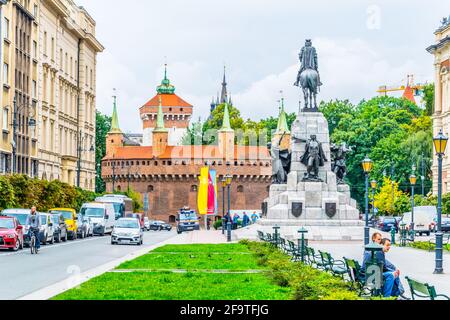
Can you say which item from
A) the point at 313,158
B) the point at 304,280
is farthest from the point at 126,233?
the point at 304,280

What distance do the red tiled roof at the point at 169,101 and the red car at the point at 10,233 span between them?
142230 millimetres

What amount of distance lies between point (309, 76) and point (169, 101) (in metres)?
134

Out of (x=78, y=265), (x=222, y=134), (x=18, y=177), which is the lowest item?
(x=78, y=265)

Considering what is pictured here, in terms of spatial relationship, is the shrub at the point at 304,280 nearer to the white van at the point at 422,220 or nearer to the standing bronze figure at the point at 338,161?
the standing bronze figure at the point at 338,161

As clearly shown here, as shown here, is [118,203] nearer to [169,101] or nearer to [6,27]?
[6,27]

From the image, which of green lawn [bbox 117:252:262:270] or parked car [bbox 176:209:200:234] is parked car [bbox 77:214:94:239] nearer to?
green lawn [bbox 117:252:262:270]

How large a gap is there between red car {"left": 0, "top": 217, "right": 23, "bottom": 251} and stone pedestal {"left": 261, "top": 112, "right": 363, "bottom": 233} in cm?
1445

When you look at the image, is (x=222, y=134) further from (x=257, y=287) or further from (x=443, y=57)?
(x=257, y=287)

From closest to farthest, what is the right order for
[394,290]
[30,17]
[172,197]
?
[394,290], [30,17], [172,197]

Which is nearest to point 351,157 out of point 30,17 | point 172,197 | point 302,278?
point 172,197

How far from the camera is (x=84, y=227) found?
5988 centimetres
